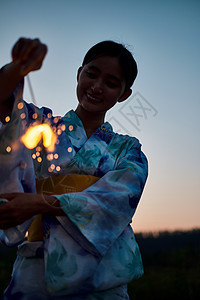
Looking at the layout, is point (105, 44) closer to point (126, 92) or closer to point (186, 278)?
point (126, 92)

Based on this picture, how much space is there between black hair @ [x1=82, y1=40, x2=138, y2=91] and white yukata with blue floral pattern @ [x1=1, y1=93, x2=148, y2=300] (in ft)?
1.68

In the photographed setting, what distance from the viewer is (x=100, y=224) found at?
3.95ft

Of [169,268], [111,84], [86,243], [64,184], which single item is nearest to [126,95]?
[111,84]

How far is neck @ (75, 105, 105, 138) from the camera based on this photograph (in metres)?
1.68

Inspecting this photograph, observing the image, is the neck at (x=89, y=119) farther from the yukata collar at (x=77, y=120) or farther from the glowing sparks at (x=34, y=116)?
the glowing sparks at (x=34, y=116)

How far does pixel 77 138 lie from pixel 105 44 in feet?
1.86

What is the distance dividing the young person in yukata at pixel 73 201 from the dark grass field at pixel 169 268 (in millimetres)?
23615

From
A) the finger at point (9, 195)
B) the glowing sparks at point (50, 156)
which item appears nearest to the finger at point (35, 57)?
the finger at point (9, 195)

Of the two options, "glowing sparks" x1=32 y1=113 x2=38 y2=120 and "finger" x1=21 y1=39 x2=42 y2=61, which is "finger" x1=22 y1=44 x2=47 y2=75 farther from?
"glowing sparks" x1=32 y1=113 x2=38 y2=120

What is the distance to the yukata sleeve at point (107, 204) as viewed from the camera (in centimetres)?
116

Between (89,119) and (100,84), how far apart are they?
25 cm

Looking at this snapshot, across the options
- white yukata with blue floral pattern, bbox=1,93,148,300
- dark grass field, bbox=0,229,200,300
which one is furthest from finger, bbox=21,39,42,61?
dark grass field, bbox=0,229,200,300

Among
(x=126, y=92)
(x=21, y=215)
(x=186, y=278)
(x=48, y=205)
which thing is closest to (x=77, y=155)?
(x=48, y=205)

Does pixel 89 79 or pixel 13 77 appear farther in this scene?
pixel 89 79
